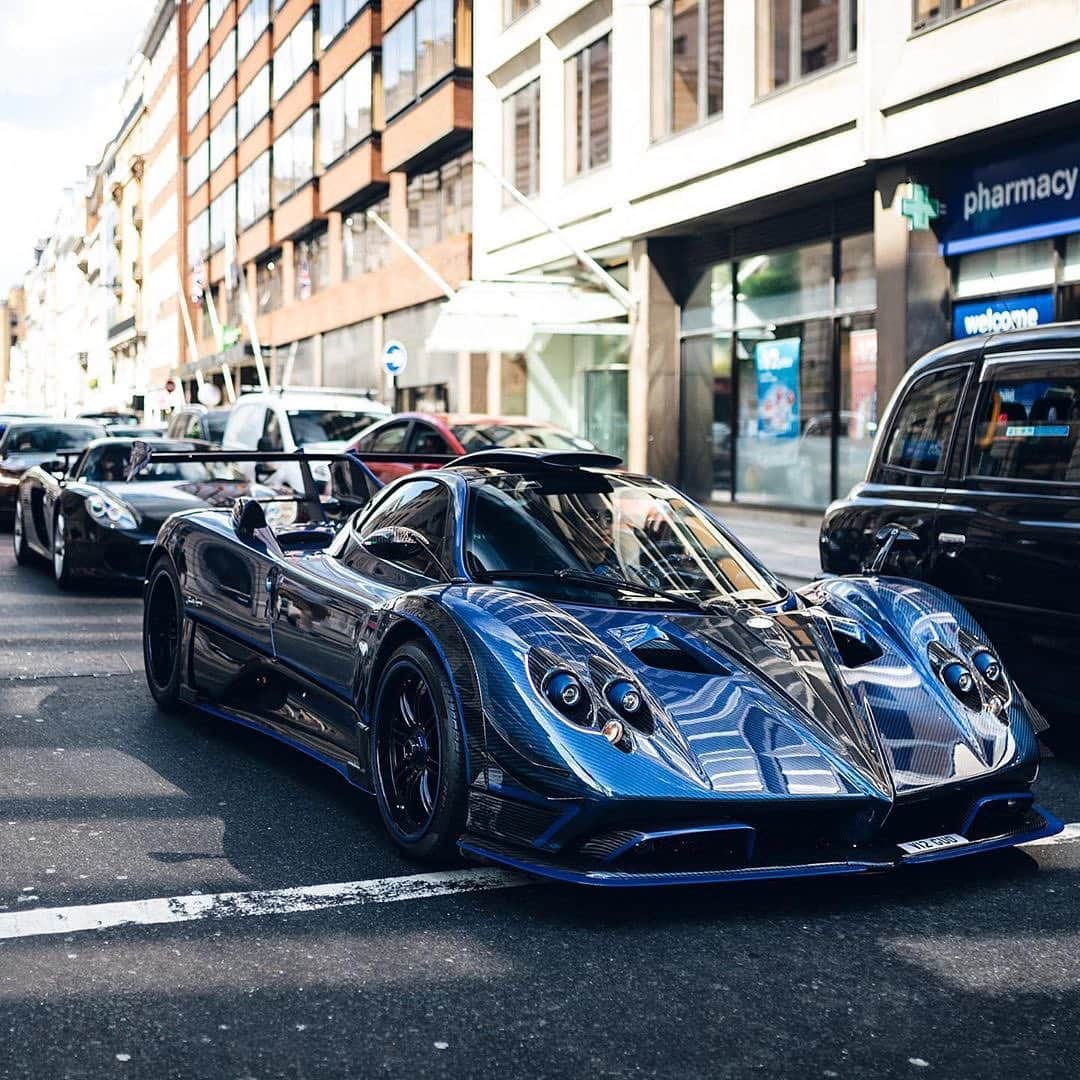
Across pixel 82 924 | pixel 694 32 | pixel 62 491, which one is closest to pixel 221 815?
pixel 82 924

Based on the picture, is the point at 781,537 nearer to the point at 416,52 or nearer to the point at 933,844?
the point at 933,844

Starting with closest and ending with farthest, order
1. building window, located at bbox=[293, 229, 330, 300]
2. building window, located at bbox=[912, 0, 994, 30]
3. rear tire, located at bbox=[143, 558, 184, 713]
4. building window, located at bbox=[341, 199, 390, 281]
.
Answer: rear tire, located at bbox=[143, 558, 184, 713] < building window, located at bbox=[912, 0, 994, 30] < building window, located at bbox=[341, 199, 390, 281] < building window, located at bbox=[293, 229, 330, 300]

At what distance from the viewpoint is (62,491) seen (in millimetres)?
12781

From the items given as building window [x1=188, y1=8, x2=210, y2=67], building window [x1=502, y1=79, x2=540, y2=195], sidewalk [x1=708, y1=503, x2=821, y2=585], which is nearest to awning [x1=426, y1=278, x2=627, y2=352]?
building window [x1=502, y1=79, x2=540, y2=195]

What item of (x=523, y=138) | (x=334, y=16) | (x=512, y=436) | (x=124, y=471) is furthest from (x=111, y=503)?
(x=334, y=16)

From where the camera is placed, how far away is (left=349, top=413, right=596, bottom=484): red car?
614 inches

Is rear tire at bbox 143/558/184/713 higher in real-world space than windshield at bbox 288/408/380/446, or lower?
lower

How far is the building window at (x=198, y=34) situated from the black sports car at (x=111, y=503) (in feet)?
179

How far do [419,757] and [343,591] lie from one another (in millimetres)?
1064

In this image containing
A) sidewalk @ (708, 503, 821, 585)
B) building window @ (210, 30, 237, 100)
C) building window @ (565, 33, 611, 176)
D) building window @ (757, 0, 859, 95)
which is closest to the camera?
sidewalk @ (708, 503, 821, 585)

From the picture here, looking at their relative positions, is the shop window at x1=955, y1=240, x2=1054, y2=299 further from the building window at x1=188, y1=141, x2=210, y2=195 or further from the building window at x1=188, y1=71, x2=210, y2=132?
the building window at x1=188, y1=71, x2=210, y2=132

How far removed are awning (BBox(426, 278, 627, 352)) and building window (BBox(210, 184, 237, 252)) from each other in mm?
30119

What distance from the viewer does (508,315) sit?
2686 cm

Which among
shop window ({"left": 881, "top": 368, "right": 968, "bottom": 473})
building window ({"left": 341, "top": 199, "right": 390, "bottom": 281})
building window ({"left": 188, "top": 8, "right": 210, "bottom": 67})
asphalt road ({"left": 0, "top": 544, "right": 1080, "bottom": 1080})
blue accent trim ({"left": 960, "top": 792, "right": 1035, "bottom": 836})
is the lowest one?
asphalt road ({"left": 0, "top": 544, "right": 1080, "bottom": 1080})
